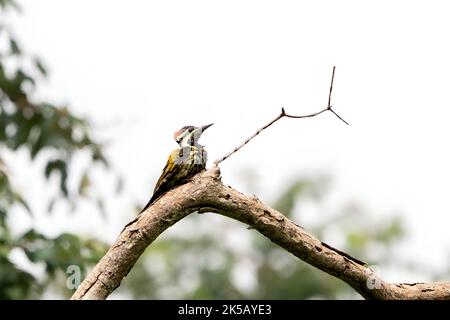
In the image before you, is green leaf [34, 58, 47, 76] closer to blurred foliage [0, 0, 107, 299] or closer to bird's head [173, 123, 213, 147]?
blurred foliage [0, 0, 107, 299]

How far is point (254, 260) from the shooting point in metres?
20.9

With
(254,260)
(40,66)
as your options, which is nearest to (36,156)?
(40,66)

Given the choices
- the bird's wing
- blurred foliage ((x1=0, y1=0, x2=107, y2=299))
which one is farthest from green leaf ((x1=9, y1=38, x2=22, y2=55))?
the bird's wing

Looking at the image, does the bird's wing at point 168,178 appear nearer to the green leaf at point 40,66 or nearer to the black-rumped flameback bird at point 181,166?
the black-rumped flameback bird at point 181,166

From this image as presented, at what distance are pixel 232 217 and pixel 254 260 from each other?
17.1 m

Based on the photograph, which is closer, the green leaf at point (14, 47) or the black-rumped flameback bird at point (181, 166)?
the black-rumped flameback bird at point (181, 166)

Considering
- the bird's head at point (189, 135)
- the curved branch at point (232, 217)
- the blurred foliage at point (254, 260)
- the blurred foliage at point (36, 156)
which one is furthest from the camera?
the blurred foliage at point (254, 260)

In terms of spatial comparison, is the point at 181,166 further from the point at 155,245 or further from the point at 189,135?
the point at 155,245

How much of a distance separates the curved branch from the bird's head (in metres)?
0.21

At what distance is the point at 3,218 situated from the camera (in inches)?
281

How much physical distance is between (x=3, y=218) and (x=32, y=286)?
59cm

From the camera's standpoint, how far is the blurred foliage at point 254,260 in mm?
18547

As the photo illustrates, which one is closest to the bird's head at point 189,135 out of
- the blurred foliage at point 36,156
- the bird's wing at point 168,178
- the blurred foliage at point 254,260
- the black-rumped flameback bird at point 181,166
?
the black-rumped flameback bird at point 181,166
